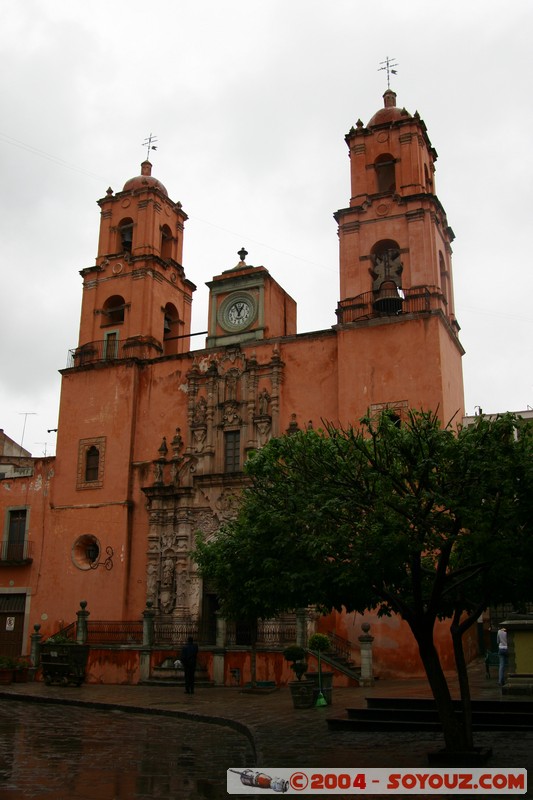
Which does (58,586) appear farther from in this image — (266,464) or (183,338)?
(266,464)

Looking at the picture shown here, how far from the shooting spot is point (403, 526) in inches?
348

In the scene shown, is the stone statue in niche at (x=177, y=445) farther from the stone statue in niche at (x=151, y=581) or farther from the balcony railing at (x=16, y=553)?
the balcony railing at (x=16, y=553)

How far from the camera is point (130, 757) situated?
1033cm

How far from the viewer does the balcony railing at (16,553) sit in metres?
27.9

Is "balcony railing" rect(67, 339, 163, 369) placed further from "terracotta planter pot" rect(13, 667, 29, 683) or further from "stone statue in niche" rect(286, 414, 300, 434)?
"terracotta planter pot" rect(13, 667, 29, 683)

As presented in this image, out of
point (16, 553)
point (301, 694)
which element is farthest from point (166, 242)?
point (301, 694)

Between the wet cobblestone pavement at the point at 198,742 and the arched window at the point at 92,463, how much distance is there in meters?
10.4

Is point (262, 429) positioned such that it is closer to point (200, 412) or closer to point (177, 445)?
point (200, 412)

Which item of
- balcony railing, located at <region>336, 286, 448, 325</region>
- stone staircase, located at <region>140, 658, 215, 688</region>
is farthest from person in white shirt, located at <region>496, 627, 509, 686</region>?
balcony railing, located at <region>336, 286, 448, 325</region>

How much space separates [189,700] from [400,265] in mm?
14914

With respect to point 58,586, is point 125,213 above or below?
above

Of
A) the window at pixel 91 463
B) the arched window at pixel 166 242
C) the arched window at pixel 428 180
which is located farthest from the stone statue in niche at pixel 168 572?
the arched window at pixel 428 180

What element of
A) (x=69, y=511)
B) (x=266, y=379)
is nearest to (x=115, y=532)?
(x=69, y=511)

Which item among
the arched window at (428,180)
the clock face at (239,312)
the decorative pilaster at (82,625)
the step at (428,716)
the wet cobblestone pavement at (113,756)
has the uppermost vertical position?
the arched window at (428,180)
